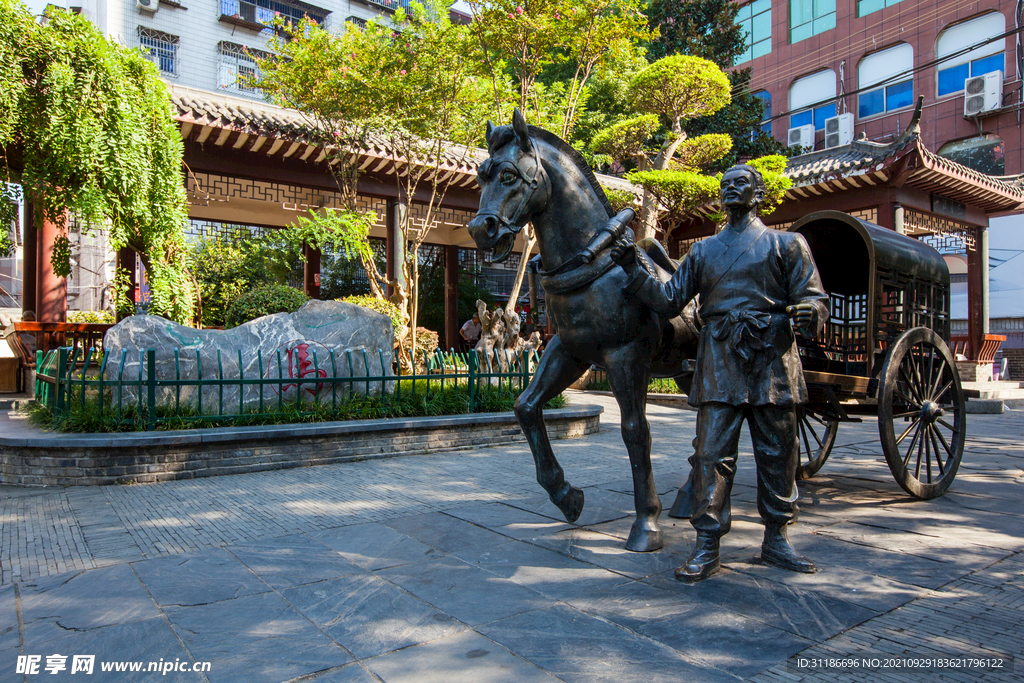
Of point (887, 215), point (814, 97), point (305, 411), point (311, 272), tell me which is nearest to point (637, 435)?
point (305, 411)

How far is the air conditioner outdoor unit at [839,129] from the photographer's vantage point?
75.7 ft

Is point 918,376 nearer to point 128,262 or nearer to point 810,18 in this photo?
point 128,262

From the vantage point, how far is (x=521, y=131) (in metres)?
3.29

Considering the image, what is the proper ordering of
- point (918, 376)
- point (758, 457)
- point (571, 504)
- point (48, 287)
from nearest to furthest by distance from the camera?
point (758, 457), point (571, 504), point (918, 376), point (48, 287)

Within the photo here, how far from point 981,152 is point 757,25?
1053 centimetres

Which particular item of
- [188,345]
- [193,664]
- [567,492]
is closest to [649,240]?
[567,492]

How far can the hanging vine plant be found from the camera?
7305 mm

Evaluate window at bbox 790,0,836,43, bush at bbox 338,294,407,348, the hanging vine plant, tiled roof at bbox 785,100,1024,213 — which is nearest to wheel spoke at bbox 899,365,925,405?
bush at bbox 338,294,407,348

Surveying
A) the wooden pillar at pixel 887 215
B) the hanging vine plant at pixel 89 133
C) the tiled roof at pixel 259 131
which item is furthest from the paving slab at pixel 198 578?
the wooden pillar at pixel 887 215

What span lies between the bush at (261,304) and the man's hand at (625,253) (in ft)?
28.3

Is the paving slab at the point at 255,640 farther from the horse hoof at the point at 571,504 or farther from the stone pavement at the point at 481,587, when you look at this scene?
the horse hoof at the point at 571,504

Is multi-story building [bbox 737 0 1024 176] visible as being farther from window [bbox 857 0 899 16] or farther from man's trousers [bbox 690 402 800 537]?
man's trousers [bbox 690 402 800 537]

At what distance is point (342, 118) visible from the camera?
1008cm

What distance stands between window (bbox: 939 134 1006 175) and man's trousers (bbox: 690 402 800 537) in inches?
827
